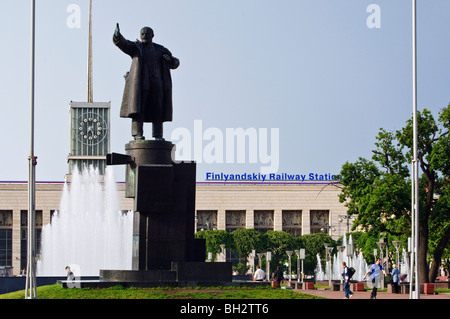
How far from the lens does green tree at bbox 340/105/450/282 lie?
43000 mm

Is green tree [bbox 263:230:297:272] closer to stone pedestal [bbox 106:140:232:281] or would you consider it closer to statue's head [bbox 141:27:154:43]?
stone pedestal [bbox 106:140:232:281]

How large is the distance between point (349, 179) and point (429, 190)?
4.47m

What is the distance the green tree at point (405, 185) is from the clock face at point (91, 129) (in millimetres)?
81502

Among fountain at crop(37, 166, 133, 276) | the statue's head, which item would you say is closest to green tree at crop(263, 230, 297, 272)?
fountain at crop(37, 166, 133, 276)

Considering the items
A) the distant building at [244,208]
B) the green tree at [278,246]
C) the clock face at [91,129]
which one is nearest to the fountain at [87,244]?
the green tree at [278,246]

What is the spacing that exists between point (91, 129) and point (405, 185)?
279 ft

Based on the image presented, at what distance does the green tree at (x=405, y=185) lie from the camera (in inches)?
1693

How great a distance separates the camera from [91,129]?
125m

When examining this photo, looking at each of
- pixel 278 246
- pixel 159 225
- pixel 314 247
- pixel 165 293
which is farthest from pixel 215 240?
pixel 165 293

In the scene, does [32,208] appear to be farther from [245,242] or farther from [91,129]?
[91,129]

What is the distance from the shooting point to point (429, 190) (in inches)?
1721

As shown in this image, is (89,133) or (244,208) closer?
(244,208)
